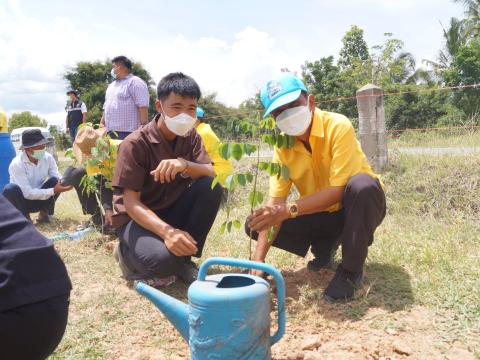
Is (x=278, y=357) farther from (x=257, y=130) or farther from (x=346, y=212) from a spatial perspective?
(x=257, y=130)

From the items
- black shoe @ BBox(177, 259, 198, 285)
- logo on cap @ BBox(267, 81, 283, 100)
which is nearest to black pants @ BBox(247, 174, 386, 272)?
logo on cap @ BBox(267, 81, 283, 100)

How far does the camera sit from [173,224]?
2838 mm

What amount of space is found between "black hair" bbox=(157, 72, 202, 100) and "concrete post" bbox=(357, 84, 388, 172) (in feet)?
8.64

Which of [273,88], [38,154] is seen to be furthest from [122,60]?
[273,88]

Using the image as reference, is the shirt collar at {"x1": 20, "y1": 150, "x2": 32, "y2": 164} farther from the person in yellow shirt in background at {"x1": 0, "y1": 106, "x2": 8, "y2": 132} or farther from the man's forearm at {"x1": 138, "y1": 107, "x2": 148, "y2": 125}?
the person in yellow shirt in background at {"x1": 0, "y1": 106, "x2": 8, "y2": 132}

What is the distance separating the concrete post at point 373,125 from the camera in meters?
4.76

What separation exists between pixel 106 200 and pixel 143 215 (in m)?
1.66

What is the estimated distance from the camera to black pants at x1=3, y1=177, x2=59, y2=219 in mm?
4406

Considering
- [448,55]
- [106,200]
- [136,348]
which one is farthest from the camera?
[448,55]

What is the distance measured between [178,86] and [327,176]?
97 centimetres

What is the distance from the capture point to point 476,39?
22.4 metres

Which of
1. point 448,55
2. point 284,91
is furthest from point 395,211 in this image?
point 448,55

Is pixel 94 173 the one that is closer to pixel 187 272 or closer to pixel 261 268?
pixel 187 272

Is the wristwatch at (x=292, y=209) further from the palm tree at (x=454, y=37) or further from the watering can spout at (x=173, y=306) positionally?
the palm tree at (x=454, y=37)
